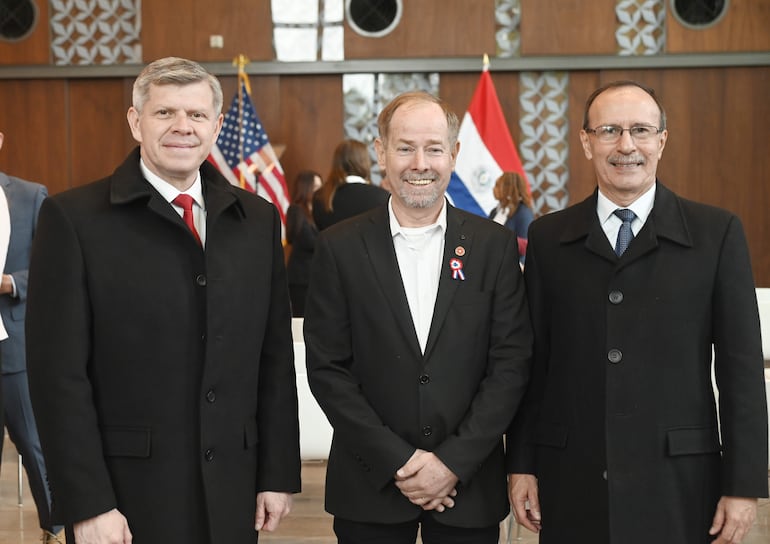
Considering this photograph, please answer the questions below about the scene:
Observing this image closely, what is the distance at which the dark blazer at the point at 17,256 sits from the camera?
12.2ft

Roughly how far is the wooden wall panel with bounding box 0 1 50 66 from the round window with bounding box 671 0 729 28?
620cm

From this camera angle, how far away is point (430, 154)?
2.37 meters

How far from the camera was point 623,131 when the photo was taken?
2318mm

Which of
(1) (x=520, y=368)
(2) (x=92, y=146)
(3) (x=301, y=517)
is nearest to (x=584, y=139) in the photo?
(1) (x=520, y=368)

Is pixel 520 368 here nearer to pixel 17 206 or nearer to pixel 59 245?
pixel 59 245

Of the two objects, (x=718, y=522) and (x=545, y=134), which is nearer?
(x=718, y=522)

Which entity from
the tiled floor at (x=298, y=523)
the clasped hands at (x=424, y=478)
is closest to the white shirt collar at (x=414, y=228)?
the clasped hands at (x=424, y=478)

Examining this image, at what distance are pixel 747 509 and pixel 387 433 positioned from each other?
0.91 m

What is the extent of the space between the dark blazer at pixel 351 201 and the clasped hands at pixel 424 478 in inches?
125

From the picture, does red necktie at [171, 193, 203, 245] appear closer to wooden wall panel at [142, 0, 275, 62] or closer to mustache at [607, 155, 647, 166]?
mustache at [607, 155, 647, 166]

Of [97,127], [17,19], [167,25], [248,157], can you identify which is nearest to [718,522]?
[248,157]

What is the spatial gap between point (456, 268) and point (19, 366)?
86.6 inches

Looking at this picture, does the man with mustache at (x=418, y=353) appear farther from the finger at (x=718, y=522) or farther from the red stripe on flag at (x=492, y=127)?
the red stripe on flag at (x=492, y=127)

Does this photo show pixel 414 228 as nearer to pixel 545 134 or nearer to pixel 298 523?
pixel 298 523
